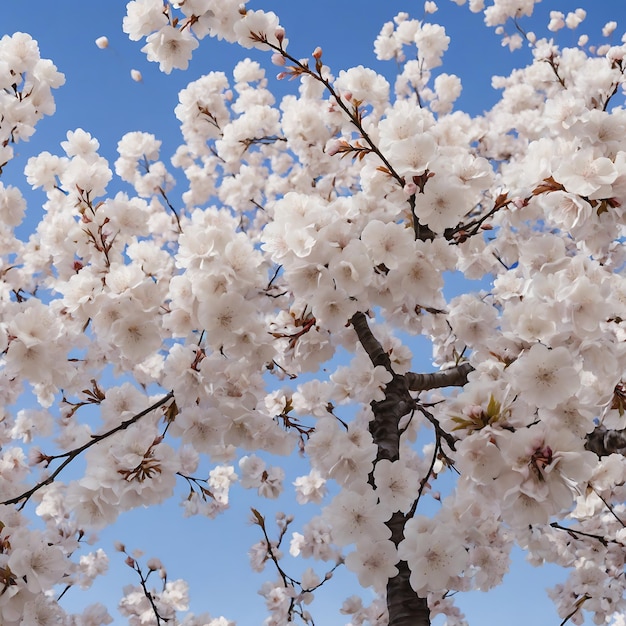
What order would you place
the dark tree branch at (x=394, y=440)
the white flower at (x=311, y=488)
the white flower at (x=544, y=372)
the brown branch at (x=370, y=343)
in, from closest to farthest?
→ the white flower at (x=544, y=372), the dark tree branch at (x=394, y=440), the brown branch at (x=370, y=343), the white flower at (x=311, y=488)

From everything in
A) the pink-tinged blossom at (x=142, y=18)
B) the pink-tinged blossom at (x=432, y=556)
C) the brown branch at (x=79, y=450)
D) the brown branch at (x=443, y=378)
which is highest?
the pink-tinged blossom at (x=142, y=18)

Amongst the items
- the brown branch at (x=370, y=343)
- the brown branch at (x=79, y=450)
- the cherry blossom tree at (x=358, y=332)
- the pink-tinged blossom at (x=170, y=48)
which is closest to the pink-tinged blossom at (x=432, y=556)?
the cherry blossom tree at (x=358, y=332)

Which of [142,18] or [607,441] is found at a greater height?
[142,18]

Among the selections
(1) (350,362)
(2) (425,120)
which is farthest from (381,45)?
(1) (350,362)

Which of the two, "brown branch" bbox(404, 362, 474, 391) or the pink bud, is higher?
the pink bud

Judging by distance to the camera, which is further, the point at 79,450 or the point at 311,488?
the point at 311,488

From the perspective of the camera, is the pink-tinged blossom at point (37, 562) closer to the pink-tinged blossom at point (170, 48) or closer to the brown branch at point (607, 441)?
the brown branch at point (607, 441)

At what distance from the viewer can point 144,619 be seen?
A: 6.01 metres

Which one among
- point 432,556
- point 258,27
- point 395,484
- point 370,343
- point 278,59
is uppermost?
point 258,27

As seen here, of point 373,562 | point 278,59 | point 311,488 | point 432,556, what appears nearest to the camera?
point 432,556

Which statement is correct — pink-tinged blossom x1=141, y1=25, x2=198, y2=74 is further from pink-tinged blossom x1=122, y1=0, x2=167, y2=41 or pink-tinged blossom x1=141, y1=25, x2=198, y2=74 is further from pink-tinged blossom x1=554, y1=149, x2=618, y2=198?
pink-tinged blossom x1=554, y1=149, x2=618, y2=198

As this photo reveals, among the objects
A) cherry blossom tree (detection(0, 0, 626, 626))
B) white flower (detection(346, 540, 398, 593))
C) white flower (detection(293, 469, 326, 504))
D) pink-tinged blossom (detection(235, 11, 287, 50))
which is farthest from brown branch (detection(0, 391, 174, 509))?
white flower (detection(293, 469, 326, 504))

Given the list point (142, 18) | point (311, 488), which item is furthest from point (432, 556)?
point (142, 18)

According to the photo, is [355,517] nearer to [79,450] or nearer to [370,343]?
[370,343]
